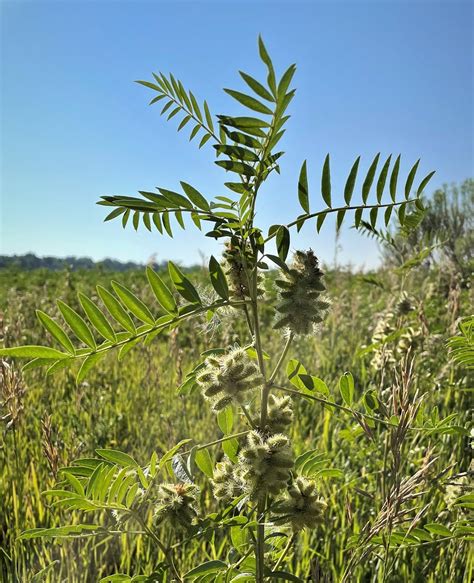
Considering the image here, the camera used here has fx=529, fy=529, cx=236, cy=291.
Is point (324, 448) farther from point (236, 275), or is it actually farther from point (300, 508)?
point (236, 275)

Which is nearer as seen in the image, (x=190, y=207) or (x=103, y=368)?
(x=190, y=207)

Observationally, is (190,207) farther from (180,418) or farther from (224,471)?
(180,418)

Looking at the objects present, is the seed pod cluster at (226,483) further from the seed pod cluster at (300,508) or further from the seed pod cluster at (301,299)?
the seed pod cluster at (301,299)

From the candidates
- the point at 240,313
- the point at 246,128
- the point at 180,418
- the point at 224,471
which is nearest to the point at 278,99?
the point at 246,128

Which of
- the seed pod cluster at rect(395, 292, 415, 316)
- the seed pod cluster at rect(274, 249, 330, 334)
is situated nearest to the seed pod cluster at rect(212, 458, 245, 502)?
the seed pod cluster at rect(274, 249, 330, 334)

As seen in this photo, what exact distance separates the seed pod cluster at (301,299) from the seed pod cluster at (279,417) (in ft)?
0.46

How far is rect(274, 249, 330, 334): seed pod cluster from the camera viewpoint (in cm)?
90

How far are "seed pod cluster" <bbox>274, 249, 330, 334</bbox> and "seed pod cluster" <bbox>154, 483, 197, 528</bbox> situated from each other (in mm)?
360

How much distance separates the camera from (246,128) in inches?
31.3

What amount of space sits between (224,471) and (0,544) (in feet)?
4.25

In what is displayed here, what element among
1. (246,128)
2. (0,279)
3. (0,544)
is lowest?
(0,544)

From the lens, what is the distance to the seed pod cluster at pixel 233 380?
878 millimetres

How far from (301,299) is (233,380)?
179mm

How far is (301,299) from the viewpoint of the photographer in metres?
0.90
